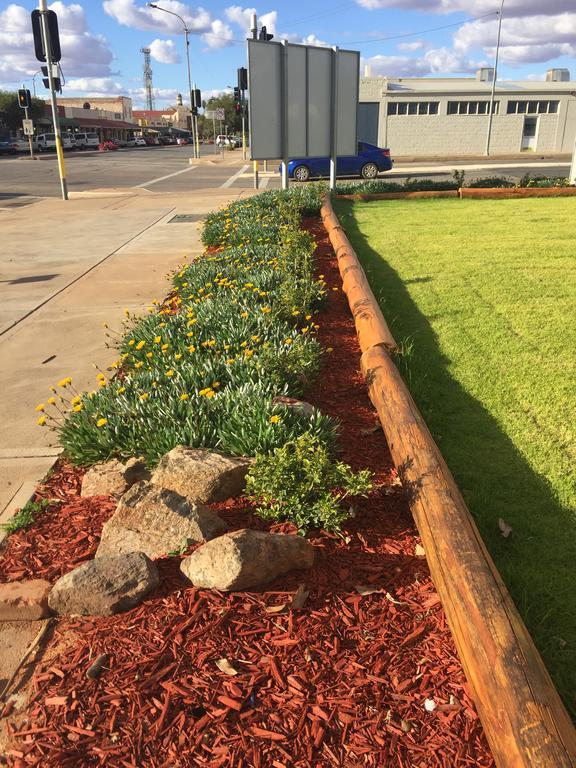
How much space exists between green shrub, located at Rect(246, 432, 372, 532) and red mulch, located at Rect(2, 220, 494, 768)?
0.15m

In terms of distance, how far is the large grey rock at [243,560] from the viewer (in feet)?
8.34

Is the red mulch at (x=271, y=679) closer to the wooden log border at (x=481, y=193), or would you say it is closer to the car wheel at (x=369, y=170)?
the wooden log border at (x=481, y=193)

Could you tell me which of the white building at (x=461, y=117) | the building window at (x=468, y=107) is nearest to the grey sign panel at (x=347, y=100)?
the white building at (x=461, y=117)

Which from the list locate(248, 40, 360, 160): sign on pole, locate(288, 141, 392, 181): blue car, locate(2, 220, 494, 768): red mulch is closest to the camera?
locate(2, 220, 494, 768): red mulch

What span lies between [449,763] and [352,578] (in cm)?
90

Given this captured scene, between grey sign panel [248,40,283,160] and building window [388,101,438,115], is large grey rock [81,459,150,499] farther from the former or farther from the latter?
building window [388,101,438,115]

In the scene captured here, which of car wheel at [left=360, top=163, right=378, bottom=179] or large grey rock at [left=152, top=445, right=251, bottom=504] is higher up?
car wheel at [left=360, top=163, right=378, bottom=179]

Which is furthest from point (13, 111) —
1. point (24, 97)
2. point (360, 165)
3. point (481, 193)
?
point (481, 193)

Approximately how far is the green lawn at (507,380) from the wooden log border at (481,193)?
5358mm

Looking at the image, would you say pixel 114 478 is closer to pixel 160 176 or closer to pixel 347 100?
pixel 347 100

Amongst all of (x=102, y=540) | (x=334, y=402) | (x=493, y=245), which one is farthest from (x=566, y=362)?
(x=493, y=245)

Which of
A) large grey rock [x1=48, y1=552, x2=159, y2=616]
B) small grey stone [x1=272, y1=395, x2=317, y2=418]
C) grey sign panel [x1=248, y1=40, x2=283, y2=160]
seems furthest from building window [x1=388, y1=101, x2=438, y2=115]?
large grey rock [x1=48, y1=552, x2=159, y2=616]

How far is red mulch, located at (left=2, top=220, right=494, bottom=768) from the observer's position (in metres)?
1.97

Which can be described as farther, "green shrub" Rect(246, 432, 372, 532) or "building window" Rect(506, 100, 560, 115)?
"building window" Rect(506, 100, 560, 115)
